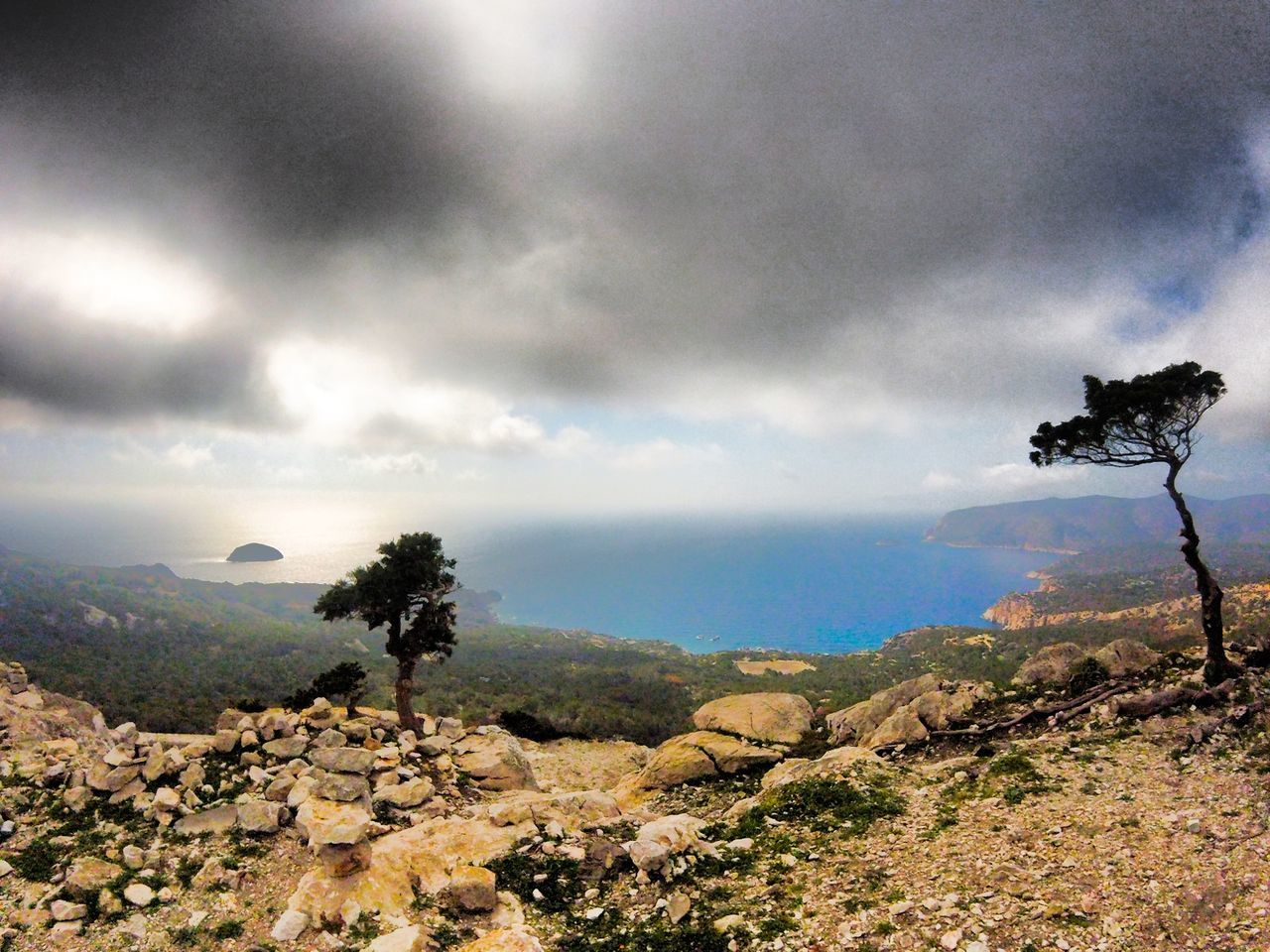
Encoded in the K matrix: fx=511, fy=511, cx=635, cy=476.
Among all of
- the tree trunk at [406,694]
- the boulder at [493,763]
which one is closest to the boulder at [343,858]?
the boulder at [493,763]

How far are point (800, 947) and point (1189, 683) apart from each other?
15468mm

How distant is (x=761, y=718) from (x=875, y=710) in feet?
15.7

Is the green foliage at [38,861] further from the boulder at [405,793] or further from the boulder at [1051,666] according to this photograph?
the boulder at [1051,666]

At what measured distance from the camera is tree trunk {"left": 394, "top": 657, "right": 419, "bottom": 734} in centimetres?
2127

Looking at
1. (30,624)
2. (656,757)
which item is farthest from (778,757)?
(30,624)

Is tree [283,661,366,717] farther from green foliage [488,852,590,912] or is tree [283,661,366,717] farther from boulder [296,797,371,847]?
green foliage [488,852,590,912]

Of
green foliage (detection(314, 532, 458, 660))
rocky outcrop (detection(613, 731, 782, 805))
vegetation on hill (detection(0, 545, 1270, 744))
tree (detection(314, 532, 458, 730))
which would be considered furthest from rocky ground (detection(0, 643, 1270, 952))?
vegetation on hill (detection(0, 545, 1270, 744))

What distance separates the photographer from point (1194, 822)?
8.69 m

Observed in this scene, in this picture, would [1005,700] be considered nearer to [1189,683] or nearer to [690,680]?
[1189,683]

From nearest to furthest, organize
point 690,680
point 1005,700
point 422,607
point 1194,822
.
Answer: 1. point 1194,822
2. point 1005,700
3. point 422,607
4. point 690,680

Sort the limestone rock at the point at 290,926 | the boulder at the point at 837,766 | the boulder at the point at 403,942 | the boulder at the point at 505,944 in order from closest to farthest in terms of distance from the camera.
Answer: the boulder at the point at 505,944
the boulder at the point at 403,942
the limestone rock at the point at 290,926
the boulder at the point at 837,766

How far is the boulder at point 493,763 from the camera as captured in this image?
17594 mm

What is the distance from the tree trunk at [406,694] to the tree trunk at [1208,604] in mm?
26228

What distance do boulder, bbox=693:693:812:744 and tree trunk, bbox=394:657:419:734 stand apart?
12.7 m
